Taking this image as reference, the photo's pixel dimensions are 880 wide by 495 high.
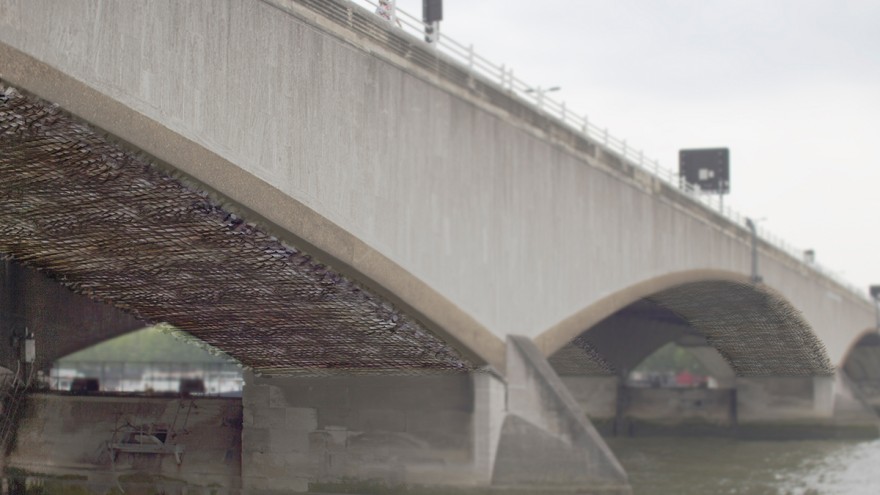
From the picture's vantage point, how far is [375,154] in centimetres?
2231

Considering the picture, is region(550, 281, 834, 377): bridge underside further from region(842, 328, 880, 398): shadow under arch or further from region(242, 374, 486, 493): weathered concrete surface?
region(842, 328, 880, 398): shadow under arch

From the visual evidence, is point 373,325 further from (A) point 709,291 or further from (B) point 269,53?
(A) point 709,291

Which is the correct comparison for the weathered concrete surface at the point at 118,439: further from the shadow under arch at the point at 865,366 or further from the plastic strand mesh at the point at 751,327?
the shadow under arch at the point at 865,366

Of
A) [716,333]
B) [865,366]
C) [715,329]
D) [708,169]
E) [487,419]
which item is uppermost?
[708,169]

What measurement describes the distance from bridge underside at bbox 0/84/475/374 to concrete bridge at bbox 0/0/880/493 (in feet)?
0.22

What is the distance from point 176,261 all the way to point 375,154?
4326 mm

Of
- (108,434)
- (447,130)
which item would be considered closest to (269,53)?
(447,130)

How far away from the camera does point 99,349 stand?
13800cm

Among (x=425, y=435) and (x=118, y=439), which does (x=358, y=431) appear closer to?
(x=425, y=435)

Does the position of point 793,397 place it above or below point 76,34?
below

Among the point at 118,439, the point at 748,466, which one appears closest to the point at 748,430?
the point at 748,466

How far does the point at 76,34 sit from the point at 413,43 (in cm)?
952

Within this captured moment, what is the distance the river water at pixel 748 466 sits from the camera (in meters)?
33.4

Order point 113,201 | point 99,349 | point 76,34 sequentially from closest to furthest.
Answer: point 76,34
point 113,201
point 99,349
